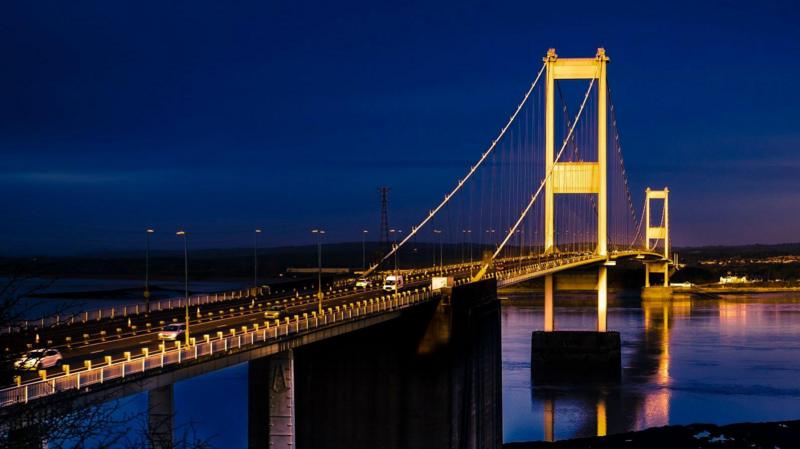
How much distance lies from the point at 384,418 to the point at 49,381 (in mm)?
Answer: 19700

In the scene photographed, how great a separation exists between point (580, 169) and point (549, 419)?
30.9 meters

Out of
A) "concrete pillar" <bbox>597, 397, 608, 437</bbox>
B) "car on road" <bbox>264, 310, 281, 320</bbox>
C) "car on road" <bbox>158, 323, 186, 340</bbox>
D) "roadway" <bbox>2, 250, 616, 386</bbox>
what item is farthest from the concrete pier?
"car on road" <bbox>158, 323, 186, 340</bbox>

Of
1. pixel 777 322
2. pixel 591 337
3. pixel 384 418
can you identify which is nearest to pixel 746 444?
pixel 384 418

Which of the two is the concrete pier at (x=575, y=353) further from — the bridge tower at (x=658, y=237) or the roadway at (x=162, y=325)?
the bridge tower at (x=658, y=237)

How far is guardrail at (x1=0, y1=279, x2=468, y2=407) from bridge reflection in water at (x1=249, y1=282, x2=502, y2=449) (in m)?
1.51

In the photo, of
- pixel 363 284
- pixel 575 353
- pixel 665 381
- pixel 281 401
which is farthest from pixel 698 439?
pixel 575 353

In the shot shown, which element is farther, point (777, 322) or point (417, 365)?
point (777, 322)

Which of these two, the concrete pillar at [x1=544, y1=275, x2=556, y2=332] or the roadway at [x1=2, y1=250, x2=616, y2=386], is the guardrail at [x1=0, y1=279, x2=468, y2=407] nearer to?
the roadway at [x1=2, y1=250, x2=616, y2=386]

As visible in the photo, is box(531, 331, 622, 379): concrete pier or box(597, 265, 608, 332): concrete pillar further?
box(597, 265, 608, 332): concrete pillar

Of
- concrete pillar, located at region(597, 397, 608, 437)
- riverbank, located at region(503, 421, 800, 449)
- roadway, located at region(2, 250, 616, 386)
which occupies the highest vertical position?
roadway, located at region(2, 250, 616, 386)

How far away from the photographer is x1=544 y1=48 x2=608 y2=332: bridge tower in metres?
75.2

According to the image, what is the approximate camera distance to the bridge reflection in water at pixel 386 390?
1335 inches

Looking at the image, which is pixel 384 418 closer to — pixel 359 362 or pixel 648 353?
pixel 359 362

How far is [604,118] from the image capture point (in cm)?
8262
